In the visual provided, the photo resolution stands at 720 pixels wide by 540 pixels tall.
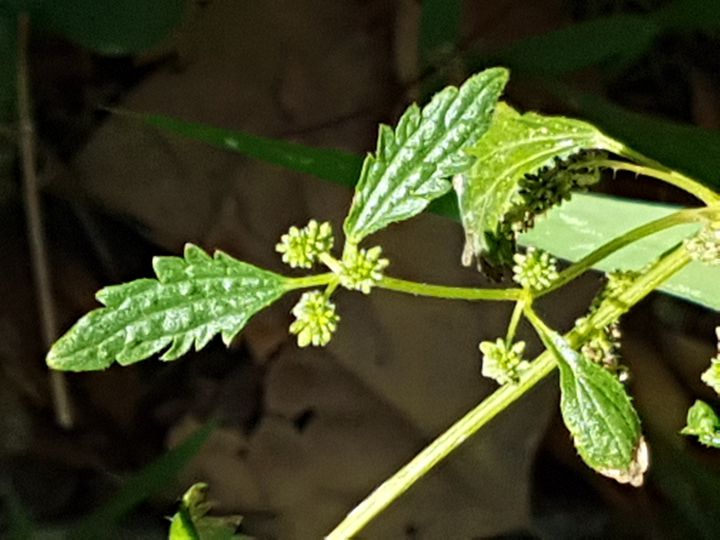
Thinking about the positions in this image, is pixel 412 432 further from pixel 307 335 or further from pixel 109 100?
pixel 307 335

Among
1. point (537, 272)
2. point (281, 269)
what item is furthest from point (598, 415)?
point (281, 269)

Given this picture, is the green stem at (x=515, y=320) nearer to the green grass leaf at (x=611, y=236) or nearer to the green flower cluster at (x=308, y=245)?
the green flower cluster at (x=308, y=245)

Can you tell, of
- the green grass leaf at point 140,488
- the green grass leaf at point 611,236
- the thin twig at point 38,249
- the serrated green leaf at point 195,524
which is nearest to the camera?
the serrated green leaf at point 195,524

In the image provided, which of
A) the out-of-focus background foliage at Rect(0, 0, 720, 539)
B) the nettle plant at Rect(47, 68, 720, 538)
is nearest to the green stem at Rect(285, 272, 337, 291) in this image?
the nettle plant at Rect(47, 68, 720, 538)

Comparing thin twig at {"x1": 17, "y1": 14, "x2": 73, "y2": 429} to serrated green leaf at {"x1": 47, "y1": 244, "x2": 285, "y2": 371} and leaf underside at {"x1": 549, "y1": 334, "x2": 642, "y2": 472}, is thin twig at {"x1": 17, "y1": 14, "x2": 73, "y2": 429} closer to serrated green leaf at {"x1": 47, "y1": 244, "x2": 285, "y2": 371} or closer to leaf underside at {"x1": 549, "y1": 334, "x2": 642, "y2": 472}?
serrated green leaf at {"x1": 47, "y1": 244, "x2": 285, "y2": 371}

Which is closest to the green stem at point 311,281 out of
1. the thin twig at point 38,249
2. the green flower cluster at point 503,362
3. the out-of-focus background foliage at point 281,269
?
the green flower cluster at point 503,362

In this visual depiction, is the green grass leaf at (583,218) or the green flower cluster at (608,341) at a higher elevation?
the green grass leaf at (583,218)

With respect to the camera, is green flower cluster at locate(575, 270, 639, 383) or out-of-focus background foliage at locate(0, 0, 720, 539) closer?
green flower cluster at locate(575, 270, 639, 383)

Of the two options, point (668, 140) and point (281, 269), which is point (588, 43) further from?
point (281, 269)
